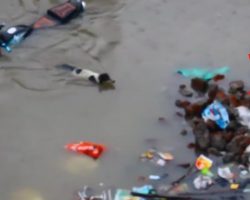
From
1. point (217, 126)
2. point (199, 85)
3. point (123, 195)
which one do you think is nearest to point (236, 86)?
point (199, 85)

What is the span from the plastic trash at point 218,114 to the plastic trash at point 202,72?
0.53 metres

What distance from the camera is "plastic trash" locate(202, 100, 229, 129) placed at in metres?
3.80

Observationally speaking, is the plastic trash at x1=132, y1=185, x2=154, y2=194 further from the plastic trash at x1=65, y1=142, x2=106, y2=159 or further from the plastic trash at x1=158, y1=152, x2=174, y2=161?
the plastic trash at x1=65, y1=142, x2=106, y2=159

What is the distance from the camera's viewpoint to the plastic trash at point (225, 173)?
3.55 m

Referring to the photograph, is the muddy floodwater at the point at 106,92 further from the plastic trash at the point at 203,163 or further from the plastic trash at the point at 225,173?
the plastic trash at the point at 225,173

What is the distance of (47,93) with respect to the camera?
4242 millimetres

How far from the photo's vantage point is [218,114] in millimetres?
3818

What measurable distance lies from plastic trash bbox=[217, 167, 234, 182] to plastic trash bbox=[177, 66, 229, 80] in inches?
39.2

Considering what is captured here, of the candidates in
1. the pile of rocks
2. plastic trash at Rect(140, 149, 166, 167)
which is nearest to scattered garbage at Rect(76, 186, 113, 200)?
plastic trash at Rect(140, 149, 166, 167)

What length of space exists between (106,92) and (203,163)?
3.49ft

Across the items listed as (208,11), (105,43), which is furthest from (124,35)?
(208,11)

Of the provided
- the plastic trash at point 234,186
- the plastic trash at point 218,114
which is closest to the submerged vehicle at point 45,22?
the plastic trash at point 218,114

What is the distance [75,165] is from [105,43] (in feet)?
4.83

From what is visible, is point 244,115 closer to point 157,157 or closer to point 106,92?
point 157,157
